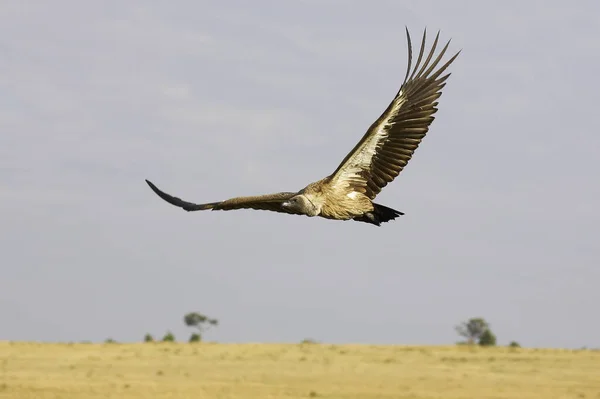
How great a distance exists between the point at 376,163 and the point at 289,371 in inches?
1074

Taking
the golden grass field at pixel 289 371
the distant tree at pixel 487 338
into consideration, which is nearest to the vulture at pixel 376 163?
the golden grass field at pixel 289 371

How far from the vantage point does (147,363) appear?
44.0 meters

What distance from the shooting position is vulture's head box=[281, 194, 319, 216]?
1439 centimetres

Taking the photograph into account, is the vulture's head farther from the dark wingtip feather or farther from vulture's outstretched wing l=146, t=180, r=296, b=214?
the dark wingtip feather

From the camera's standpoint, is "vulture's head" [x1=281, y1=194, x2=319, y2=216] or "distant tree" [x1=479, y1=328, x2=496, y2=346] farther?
"distant tree" [x1=479, y1=328, x2=496, y2=346]

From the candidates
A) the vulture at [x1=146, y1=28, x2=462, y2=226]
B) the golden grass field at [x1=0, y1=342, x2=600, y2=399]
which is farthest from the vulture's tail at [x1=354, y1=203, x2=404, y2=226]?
the golden grass field at [x1=0, y1=342, x2=600, y2=399]

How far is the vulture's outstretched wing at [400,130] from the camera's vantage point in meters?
15.0

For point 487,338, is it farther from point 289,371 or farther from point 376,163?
point 376,163

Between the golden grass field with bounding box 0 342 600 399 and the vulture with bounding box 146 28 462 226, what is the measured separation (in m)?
21.8

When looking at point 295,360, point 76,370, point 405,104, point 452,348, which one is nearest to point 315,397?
point 295,360

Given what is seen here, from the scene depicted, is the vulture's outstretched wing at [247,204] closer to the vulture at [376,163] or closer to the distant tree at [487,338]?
the vulture at [376,163]

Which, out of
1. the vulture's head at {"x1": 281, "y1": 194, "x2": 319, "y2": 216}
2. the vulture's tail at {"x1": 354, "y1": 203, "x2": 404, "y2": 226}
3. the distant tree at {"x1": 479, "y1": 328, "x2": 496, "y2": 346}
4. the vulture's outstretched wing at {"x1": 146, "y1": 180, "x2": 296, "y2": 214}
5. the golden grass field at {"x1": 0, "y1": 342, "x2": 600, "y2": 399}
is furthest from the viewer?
the distant tree at {"x1": 479, "y1": 328, "x2": 496, "y2": 346}

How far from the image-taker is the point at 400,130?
50.4 ft

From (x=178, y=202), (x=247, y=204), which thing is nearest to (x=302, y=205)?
(x=247, y=204)
